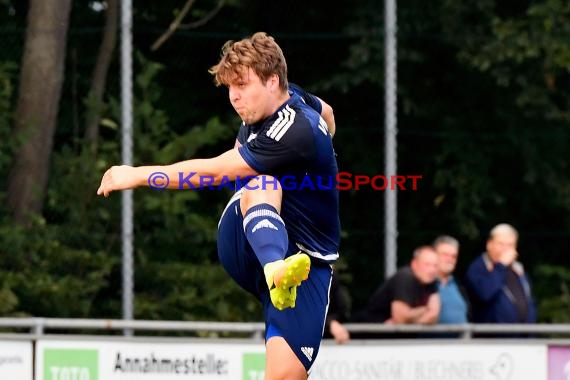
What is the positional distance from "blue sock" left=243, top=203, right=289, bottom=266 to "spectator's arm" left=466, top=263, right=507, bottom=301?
12.9 feet

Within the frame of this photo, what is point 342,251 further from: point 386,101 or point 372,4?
point 372,4

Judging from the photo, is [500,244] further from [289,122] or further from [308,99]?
[289,122]

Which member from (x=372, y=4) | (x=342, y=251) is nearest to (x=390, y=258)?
(x=342, y=251)

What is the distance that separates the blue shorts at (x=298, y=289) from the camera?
6.37 meters

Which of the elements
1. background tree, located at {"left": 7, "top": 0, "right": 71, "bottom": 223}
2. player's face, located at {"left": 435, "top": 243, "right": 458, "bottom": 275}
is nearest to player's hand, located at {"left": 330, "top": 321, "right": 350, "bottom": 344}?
player's face, located at {"left": 435, "top": 243, "right": 458, "bottom": 275}

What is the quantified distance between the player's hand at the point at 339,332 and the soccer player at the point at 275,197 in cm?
277

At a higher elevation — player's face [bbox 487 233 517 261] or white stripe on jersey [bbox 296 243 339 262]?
player's face [bbox 487 233 517 261]

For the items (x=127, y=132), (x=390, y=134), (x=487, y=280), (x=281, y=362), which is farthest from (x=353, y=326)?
(x=281, y=362)

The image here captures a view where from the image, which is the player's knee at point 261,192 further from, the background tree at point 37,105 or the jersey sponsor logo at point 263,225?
the background tree at point 37,105

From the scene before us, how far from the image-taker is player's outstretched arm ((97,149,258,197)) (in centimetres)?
588

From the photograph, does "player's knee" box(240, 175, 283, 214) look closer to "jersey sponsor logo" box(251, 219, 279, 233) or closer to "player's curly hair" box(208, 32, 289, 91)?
"jersey sponsor logo" box(251, 219, 279, 233)

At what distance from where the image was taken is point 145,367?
9398 millimetres

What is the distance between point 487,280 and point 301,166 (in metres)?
3.79

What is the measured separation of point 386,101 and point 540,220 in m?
2.21
